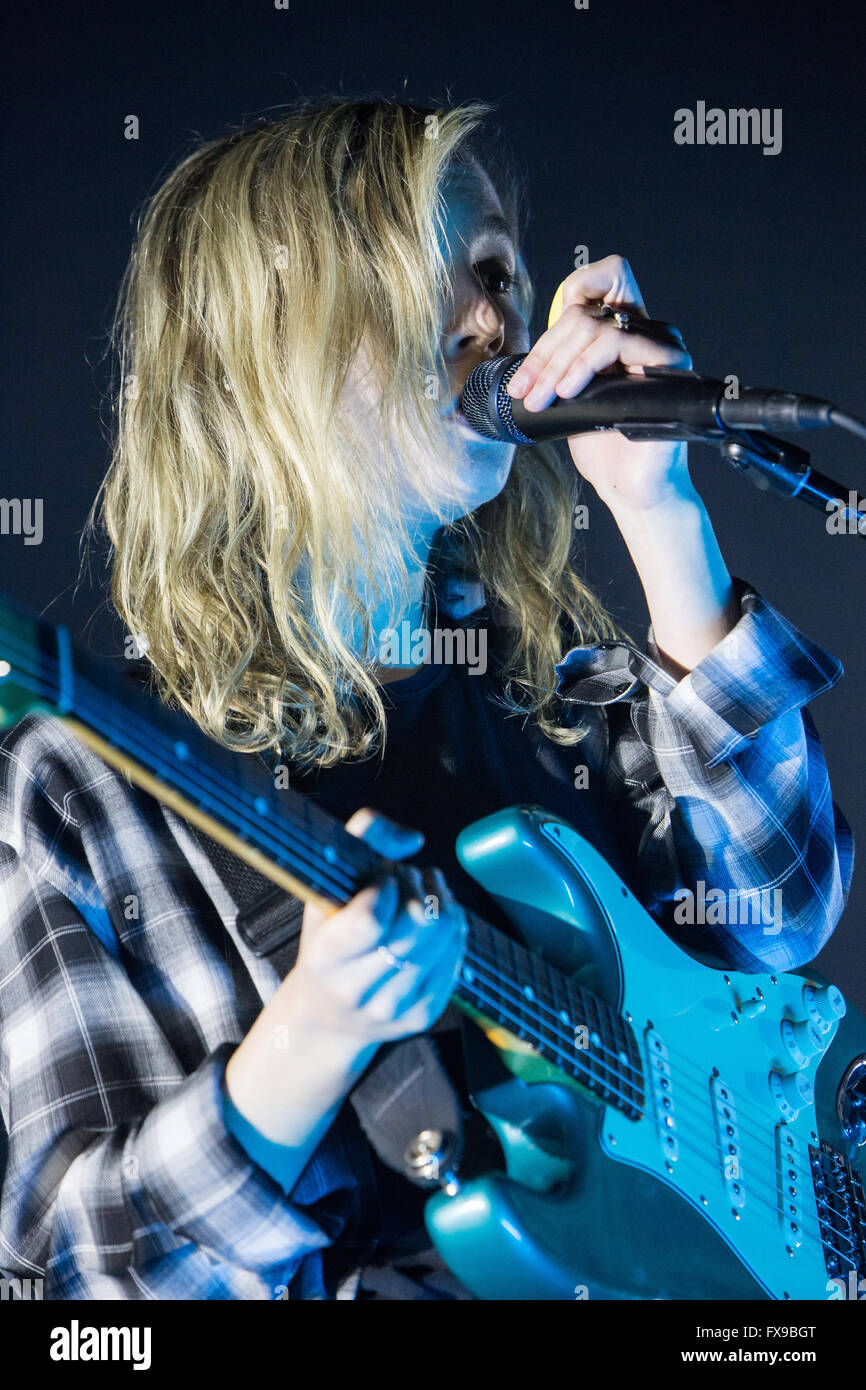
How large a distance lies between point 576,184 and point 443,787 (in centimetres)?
85

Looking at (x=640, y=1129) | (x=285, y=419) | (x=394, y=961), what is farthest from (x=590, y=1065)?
(x=285, y=419)

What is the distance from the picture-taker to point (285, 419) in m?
1.19

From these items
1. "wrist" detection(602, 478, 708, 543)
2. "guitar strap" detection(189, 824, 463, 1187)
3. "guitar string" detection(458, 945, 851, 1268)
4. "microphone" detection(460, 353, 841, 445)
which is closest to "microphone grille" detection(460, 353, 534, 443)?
"microphone" detection(460, 353, 841, 445)

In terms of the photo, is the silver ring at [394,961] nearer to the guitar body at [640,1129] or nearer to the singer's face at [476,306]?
the guitar body at [640,1129]

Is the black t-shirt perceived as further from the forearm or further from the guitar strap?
the forearm

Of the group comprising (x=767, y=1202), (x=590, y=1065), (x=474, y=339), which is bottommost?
(x=767, y=1202)

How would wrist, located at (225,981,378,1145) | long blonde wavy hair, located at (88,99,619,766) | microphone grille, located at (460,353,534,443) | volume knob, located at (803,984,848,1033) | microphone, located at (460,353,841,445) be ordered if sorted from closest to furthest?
microphone, located at (460,353,841,445), wrist, located at (225,981,378,1145), microphone grille, located at (460,353,534,443), long blonde wavy hair, located at (88,99,619,766), volume knob, located at (803,984,848,1033)

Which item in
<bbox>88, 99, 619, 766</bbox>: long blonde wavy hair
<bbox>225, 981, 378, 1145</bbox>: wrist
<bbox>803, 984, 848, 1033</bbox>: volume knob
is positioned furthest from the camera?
<bbox>803, 984, 848, 1033</bbox>: volume knob

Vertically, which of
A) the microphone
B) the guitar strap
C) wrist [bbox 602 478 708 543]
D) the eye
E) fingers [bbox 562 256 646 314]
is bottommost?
the guitar strap

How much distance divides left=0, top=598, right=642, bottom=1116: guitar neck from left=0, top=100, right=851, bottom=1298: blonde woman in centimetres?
4

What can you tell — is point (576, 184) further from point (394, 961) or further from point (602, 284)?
point (394, 961)

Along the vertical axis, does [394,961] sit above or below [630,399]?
below

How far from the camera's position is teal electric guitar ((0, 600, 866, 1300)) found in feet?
2.88

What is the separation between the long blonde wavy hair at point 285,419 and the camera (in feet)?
3.84
